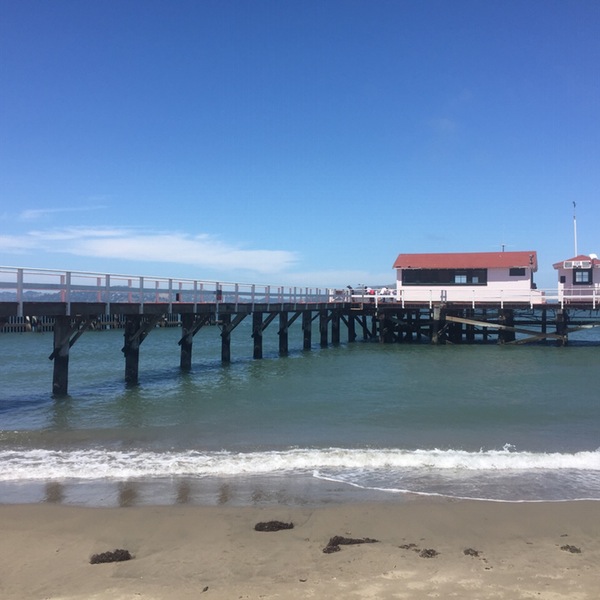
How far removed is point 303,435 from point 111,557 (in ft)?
19.5

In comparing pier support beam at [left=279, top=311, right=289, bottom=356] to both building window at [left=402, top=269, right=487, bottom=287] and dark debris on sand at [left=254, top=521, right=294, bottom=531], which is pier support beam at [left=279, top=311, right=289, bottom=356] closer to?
building window at [left=402, top=269, right=487, bottom=287]

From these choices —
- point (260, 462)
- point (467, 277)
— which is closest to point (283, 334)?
point (467, 277)

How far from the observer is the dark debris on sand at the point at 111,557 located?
225 inches

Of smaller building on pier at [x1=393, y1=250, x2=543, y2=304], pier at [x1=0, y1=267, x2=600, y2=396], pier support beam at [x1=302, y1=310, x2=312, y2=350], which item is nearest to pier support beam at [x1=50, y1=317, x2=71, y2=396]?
pier at [x1=0, y1=267, x2=600, y2=396]

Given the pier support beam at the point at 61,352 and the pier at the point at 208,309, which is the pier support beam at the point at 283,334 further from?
the pier support beam at the point at 61,352

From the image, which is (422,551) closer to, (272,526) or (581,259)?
(272,526)

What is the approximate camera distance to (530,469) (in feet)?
29.5

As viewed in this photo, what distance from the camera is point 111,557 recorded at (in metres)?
5.76

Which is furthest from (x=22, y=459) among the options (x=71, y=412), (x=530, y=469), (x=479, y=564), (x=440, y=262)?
(x=440, y=262)

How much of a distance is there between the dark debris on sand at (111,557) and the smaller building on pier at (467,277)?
26.7 metres

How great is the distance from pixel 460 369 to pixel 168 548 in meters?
17.3

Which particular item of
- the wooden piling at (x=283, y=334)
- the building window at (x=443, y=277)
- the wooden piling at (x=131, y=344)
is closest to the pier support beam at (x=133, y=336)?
the wooden piling at (x=131, y=344)

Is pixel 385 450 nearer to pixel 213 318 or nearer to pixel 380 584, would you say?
pixel 380 584

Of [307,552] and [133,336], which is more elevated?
[133,336]
